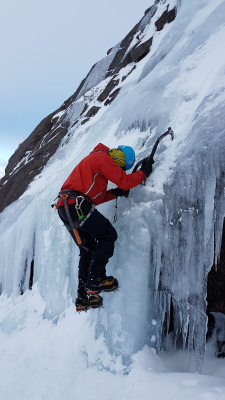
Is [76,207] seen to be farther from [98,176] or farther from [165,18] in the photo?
[165,18]

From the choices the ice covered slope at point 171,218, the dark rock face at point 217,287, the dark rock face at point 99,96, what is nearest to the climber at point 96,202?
the ice covered slope at point 171,218

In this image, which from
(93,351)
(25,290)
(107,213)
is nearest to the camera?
(93,351)

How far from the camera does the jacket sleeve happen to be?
2861 millimetres

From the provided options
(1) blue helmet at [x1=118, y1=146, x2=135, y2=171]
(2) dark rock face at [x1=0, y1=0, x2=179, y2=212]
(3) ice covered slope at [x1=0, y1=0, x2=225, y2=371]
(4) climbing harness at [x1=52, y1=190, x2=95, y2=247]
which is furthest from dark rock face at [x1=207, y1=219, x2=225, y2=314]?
(2) dark rock face at [x1=0, y1=0, x2=179, y2=212]

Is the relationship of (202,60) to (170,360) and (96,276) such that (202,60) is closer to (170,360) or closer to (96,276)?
(96,276)

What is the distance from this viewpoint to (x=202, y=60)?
391 cm

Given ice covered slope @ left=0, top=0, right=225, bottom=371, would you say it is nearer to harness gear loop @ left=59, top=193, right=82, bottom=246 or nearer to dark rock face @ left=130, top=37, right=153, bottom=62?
harness gear loop @ left=59, top=193, right=82, bottom=246

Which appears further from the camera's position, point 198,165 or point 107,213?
point 107,213

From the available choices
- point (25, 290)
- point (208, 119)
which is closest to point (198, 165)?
point (208, 119)

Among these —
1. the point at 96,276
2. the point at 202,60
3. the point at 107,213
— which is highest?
the point at 202,60

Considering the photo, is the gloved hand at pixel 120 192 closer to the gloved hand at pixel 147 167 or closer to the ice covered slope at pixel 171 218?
the ice covered slope at pixel 171 218

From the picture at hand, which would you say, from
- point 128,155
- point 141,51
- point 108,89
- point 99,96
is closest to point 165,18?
point 141,51

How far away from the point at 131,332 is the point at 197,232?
1.41 m

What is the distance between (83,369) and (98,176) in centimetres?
234
